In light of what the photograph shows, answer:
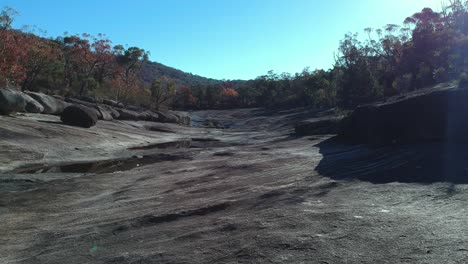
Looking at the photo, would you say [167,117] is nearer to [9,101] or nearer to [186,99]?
[9,101]

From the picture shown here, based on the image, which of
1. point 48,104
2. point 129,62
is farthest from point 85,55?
point 48,104

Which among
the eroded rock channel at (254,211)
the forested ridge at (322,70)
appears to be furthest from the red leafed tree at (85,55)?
the eroded rock channel at (254,211)

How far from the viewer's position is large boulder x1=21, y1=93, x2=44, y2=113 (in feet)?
116

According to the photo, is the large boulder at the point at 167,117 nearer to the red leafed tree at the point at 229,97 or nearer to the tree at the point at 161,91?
the tree at the point at 161,91

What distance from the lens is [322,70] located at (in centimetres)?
9638

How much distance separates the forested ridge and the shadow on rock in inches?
185

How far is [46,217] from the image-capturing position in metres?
11.1

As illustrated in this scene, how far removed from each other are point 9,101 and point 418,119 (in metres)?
26.6

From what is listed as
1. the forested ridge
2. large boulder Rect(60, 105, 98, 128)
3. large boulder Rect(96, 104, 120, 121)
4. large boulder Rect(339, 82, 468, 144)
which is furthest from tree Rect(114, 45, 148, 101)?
large boulder Rect(339, 82, 468, 144)

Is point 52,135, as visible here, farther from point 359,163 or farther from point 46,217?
point 359,163

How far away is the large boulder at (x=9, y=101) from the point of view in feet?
96.5

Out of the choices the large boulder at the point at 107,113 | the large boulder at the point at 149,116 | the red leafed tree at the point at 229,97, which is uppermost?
the red leafed tree at the point at 229,97

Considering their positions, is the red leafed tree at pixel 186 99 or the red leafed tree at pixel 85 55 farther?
the red leafed tree at pixel 186 99

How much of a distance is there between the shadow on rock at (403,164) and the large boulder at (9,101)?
23.2 meters
